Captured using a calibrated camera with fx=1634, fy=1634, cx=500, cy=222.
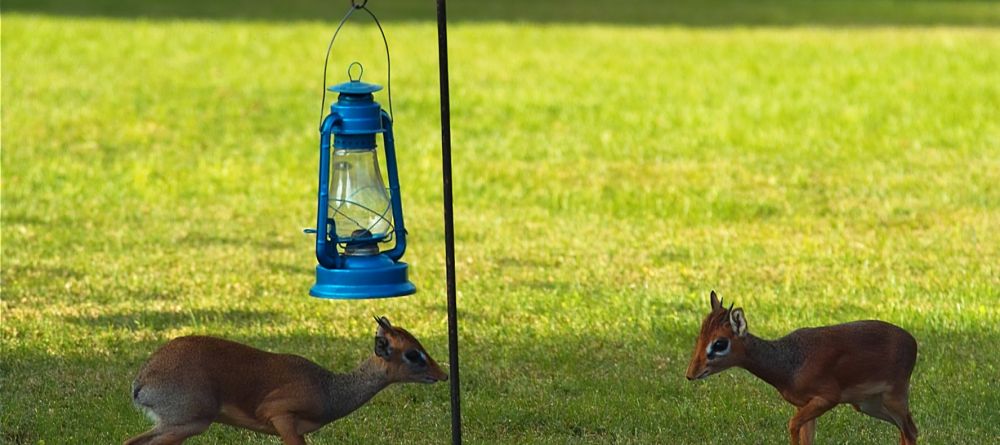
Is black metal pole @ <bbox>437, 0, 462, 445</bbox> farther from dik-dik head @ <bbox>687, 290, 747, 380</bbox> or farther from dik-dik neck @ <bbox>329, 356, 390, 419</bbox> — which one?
dik-dik head @ <bbox>687, 290, 747, 380</bbox>

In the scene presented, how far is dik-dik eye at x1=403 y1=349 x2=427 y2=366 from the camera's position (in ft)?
19.6

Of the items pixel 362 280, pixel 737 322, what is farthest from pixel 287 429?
pixel 737 322

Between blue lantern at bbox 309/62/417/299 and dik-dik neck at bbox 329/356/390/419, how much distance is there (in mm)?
281

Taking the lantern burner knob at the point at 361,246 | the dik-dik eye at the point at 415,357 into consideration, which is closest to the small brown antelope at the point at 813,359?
the dik-dik eye at the point at 415,357

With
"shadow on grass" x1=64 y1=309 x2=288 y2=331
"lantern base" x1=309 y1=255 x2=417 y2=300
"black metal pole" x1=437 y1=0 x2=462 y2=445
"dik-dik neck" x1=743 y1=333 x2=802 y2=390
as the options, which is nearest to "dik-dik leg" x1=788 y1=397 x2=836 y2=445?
"dik-dik neck" x1=743 y1=333 x2=802 y2=390

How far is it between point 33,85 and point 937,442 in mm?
13290

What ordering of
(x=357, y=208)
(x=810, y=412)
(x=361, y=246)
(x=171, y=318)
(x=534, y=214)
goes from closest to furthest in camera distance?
(x=810, y=412), (x=361, y=246), (x=357, y=208), (x=171, y=318), (x=534, y=214)

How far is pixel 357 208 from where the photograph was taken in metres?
6.50

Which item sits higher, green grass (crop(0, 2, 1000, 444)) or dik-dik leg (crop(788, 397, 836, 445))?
dik-dik leg (crop(788, 397, 836, 445))

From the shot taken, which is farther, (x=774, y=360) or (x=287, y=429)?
(x=774, y=360)

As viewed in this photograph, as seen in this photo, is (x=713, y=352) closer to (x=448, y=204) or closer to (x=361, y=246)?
(x=448, y=204)

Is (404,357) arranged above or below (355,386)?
above

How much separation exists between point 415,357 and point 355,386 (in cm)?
27

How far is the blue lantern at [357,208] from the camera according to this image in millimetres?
6090
